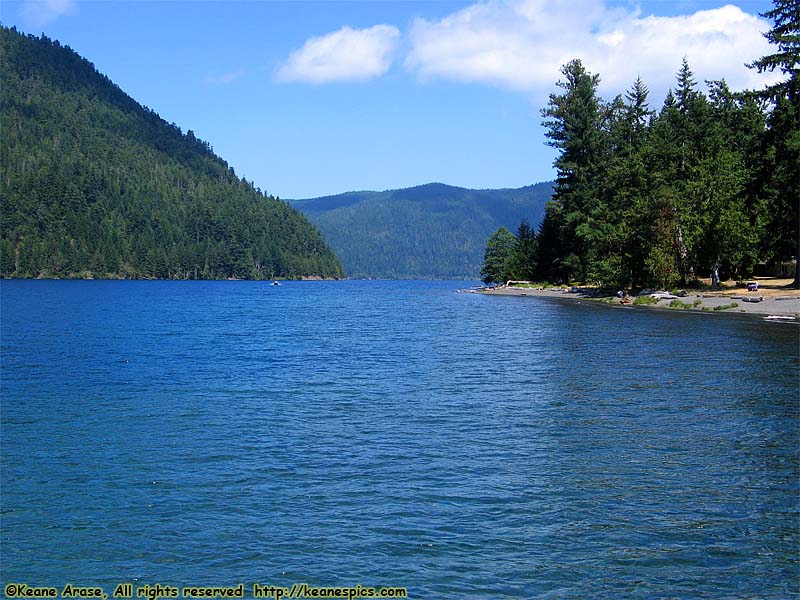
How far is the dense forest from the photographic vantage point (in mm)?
75188

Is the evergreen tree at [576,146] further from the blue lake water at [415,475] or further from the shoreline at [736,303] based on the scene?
the blue lake water at [415,475]

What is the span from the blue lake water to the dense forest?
150ft

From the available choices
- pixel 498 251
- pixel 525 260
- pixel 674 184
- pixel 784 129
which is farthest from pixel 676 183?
pixel 498 251

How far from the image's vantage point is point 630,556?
13016mm

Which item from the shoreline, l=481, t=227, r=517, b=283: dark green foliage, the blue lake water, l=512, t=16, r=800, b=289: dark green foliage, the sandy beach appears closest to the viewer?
the blue lake water

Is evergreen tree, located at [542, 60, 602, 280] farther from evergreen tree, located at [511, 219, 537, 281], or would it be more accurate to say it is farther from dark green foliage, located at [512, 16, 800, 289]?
evergreen tree, located at [511, 219, 537, 281]

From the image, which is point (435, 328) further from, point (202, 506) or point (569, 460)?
point (202, 506)

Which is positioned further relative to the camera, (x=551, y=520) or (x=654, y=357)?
(x=654, y=357)

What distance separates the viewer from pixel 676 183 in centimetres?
9788

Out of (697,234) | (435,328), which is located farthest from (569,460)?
(697,234)

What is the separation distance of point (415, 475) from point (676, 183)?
89987 millimetres

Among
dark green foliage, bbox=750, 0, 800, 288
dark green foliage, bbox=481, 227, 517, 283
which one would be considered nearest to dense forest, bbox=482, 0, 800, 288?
dark green foliage, bbox=750, 0, 800, 288

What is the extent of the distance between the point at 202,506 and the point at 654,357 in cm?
2952

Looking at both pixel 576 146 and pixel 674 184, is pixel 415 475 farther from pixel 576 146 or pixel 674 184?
pixel 576 146
